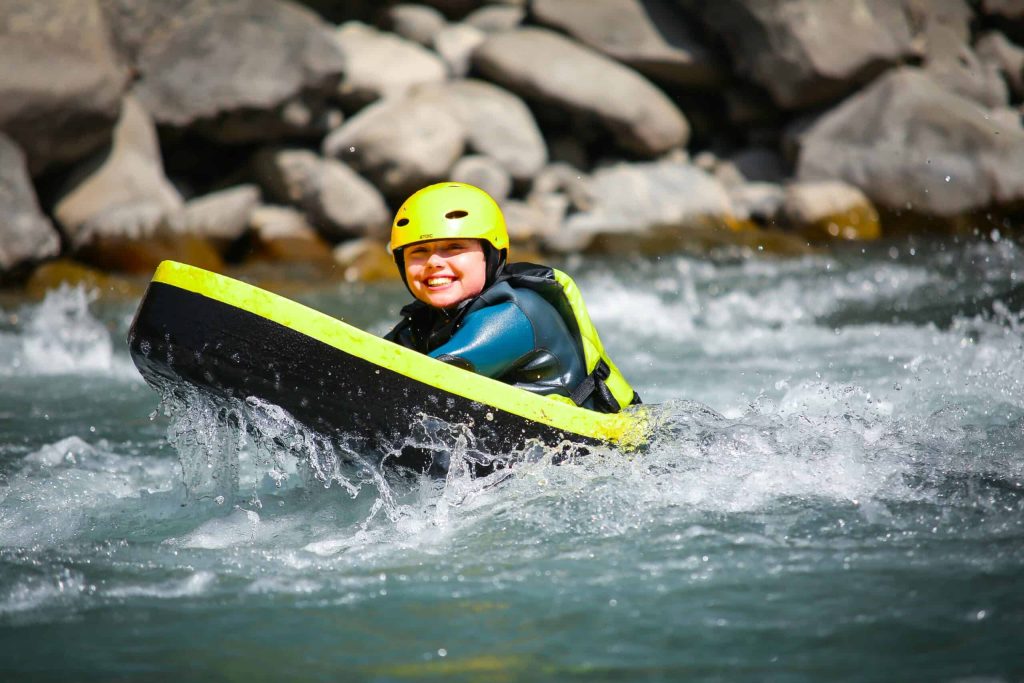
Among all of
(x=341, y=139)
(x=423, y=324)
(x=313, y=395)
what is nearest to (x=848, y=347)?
(x=423, y=324)

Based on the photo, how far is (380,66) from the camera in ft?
39.4

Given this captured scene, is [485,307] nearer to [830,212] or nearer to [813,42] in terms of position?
[830,212]

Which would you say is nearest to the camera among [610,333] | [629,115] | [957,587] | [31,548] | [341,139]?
[957,587]

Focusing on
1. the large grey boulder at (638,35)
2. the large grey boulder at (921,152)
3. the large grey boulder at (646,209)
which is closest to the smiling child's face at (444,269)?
the large grey boulder at (646,209)

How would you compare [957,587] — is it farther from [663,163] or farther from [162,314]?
[663,163]

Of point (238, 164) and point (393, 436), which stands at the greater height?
point (238, 164)

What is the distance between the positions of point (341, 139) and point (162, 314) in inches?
320

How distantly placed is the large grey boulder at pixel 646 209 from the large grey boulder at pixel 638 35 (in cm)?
135

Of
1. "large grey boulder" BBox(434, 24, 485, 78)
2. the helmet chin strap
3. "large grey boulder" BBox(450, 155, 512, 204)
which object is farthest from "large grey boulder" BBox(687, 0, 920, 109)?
the helmet chin strap

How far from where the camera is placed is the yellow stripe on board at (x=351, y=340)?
2.96 metres

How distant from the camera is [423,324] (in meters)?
3.53

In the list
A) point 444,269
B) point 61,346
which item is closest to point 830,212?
point 61,346

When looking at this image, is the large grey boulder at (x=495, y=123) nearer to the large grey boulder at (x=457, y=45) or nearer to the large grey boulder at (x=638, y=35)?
the large grey boulder at (x=457, y=45)

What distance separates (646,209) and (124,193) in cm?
581
